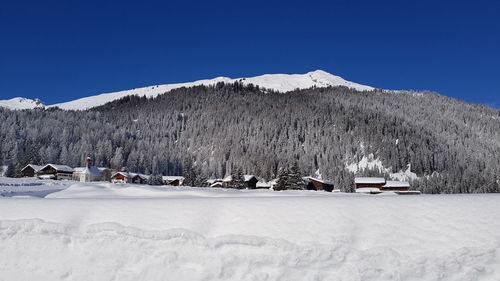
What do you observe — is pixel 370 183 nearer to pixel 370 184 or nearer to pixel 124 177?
pixel 370 184

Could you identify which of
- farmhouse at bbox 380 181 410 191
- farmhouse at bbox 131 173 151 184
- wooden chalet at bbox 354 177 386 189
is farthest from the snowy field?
wooden chalet at bbox 354 177 386 189

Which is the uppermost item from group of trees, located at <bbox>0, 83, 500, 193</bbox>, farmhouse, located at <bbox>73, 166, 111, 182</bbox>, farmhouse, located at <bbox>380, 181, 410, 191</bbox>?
group of trees, located at <bbox>0, 83, 500, 193</bbox>

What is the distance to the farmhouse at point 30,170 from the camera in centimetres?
9342

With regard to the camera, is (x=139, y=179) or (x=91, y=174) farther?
(x=139, y=179)

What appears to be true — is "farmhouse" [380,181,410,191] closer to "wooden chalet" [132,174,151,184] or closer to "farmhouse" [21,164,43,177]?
"wooden chalet" [132,174,151,184]

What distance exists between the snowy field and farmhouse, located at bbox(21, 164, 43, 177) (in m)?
94.1

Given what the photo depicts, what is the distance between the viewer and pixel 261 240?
893 centimetres

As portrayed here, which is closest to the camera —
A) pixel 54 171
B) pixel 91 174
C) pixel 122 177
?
pixel 91 174

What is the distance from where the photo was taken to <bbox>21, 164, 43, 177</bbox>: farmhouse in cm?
9342

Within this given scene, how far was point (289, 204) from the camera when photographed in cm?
998

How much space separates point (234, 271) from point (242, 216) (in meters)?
1.45

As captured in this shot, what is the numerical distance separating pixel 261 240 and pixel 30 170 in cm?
10045

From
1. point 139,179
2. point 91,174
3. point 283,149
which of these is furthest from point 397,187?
point 283,149

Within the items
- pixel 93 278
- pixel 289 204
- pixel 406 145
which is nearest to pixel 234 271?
pixel 289 204
